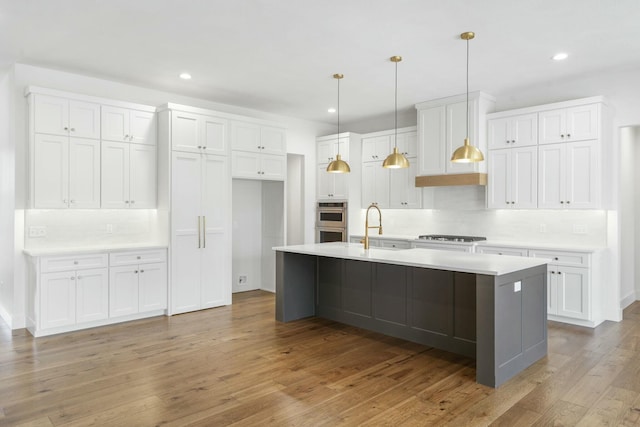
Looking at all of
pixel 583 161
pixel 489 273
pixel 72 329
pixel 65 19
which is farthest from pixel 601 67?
pixel 72 329

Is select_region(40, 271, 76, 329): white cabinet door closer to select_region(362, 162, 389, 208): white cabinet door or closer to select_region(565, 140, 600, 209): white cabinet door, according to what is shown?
select_region(362, 162, 389, 208): white cabinet door

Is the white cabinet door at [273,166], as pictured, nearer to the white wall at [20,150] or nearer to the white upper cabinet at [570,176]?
the white wall at [20,150]

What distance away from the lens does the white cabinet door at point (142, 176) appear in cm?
541

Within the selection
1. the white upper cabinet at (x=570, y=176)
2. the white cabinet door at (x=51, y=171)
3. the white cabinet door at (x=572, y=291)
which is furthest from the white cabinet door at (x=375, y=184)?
the white cabinet door at (x=51, y=171)

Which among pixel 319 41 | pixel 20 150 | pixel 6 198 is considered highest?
pixel 319 41

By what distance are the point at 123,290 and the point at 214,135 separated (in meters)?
2.29

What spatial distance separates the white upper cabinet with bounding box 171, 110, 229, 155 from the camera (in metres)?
5.48

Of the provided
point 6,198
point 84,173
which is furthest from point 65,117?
point 6,198

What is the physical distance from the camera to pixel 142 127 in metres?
5.48

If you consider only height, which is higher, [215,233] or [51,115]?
[51,115]

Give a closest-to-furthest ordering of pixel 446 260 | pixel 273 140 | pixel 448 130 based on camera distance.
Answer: pixel 446 260
pixel 448 130
pixel 273 140

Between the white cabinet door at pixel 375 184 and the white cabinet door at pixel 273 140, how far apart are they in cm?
160

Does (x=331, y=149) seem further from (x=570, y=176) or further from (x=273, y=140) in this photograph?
(x=570, y=176)

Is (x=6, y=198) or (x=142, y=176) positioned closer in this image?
(x=6, y=198)
